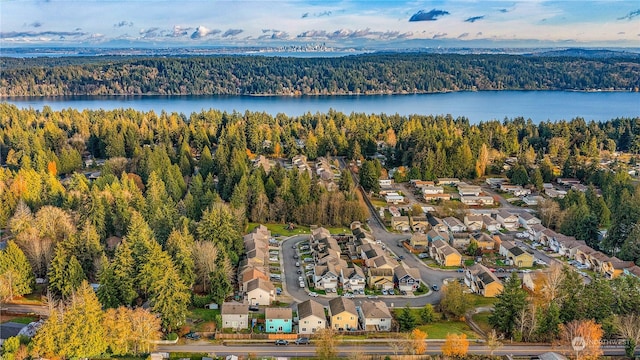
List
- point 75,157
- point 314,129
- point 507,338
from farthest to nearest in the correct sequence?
point 314,129 < point 75,157 < point 507,338

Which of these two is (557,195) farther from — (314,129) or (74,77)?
(74,77)

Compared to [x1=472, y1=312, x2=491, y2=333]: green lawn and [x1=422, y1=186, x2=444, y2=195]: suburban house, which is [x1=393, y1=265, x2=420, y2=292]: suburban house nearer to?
[x1=472, y1=312, x2=491, y2=333]: green lawn

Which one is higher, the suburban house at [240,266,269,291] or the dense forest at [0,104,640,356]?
the dense forest at [0,104,640,356]

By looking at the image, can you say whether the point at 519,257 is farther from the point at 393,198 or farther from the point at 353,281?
the point at 393,198

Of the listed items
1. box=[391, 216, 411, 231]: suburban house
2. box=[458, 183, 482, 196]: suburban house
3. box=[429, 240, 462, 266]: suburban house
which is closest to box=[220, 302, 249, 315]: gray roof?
box=[429, 240, 462, 266]: suburban house

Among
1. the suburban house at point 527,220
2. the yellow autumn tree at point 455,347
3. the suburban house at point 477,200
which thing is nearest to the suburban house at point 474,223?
the suburban house at point 527,220

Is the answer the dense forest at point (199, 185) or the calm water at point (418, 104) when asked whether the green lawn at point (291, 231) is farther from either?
the calm water at point (418, 104)

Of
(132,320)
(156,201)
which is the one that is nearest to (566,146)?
(156,201)
